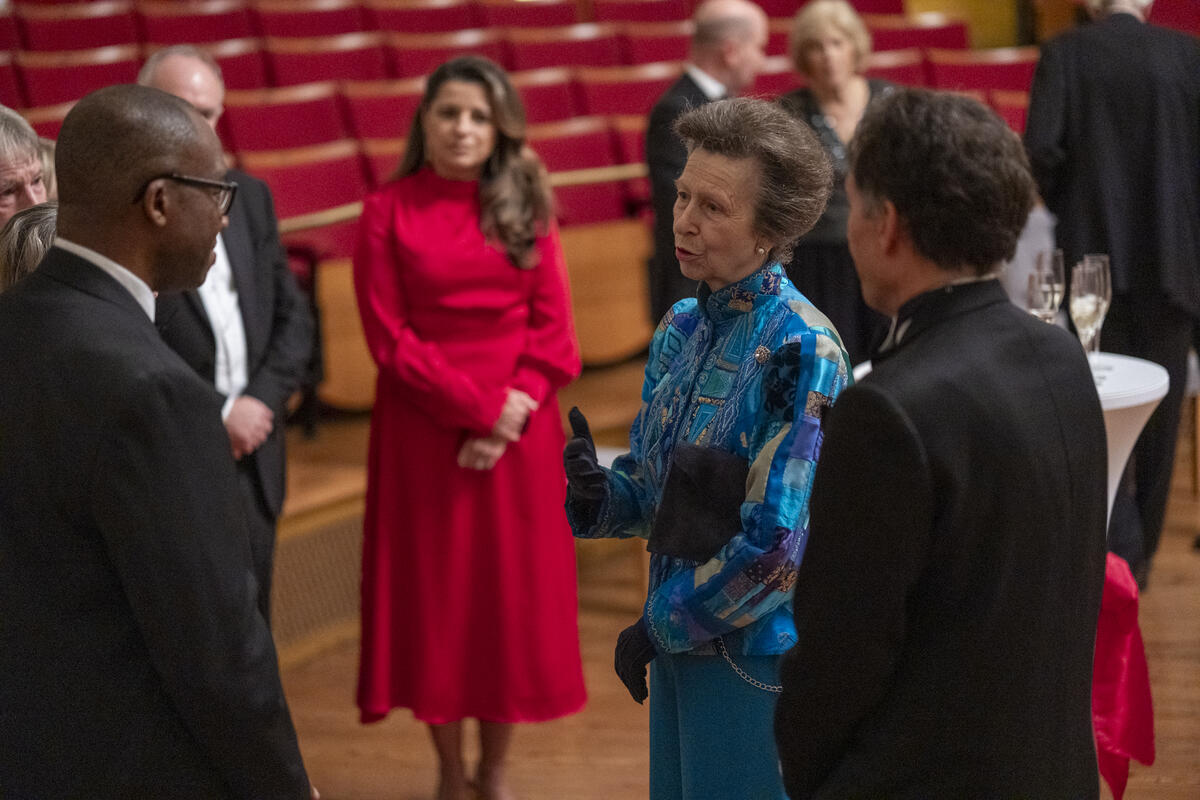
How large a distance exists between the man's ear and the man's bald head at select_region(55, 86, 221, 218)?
0.03 ft

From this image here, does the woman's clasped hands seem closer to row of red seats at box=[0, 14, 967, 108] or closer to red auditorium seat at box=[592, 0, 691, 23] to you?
row of red seats at box=[0, 14, 967, 108]

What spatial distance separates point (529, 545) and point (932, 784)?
1475mm

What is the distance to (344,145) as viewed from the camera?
4543mm

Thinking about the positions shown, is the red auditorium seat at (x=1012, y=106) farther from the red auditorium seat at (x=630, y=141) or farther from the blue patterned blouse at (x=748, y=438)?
the blue patterned blouse at (x=748, y=438)

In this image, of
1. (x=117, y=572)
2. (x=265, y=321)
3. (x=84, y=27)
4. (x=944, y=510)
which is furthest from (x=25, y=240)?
(x=84, y=27)

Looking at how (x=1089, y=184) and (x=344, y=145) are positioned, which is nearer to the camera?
(x=1089, y=184)

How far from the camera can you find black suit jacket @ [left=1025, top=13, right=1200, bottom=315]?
335 cm

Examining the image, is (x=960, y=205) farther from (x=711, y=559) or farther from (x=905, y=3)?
(x=905, y=3)

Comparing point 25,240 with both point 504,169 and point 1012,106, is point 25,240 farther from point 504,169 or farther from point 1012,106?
point 1012,106

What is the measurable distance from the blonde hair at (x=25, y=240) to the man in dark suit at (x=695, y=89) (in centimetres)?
195

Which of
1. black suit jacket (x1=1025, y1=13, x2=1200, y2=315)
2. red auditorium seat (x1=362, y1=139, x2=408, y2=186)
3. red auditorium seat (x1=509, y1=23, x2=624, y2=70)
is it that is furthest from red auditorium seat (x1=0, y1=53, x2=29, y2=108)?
black suit jacket (x1=1025, y1=13, x2=1200, y2=315)

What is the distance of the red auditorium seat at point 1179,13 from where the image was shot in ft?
19.9

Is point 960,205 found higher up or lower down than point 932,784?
higher up

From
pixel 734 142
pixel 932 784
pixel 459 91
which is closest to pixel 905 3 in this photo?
pixel 459 91
